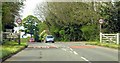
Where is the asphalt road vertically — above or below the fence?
below

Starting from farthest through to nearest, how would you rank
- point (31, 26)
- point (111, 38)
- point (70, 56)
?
1. point (31, 26)
2. point (111, 38)
3. point (70, 56)

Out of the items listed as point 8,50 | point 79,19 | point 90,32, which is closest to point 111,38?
point 8,50

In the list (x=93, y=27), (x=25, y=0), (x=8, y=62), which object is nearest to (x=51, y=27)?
(x=93, y=27)

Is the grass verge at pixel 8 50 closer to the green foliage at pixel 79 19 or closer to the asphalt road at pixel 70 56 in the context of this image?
the asphalt road at pixel 70 56

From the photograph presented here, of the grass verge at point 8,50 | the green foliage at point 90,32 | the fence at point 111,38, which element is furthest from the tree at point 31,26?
the grass verge at point 8,50

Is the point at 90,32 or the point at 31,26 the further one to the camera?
the point at 31,26

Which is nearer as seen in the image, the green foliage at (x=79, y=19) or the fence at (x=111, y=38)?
the fence at (x=111, y=38)

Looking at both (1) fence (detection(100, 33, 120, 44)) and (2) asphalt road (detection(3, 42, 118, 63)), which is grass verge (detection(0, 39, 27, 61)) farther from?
(1) fence (detection(100, 33, 120, 44))

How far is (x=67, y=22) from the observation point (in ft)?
298

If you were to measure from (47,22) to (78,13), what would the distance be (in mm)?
31751

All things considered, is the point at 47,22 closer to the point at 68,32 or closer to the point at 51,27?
the point at 51,27

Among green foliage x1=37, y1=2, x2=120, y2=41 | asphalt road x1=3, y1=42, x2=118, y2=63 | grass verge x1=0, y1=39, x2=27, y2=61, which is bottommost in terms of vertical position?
asphalt road x1=3, y1=42, x2=118, y2=63

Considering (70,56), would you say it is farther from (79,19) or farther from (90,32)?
(79,19)

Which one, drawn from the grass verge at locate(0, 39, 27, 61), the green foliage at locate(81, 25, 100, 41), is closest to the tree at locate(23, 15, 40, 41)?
the green foliage at locate(81, 25, 100, 41)
